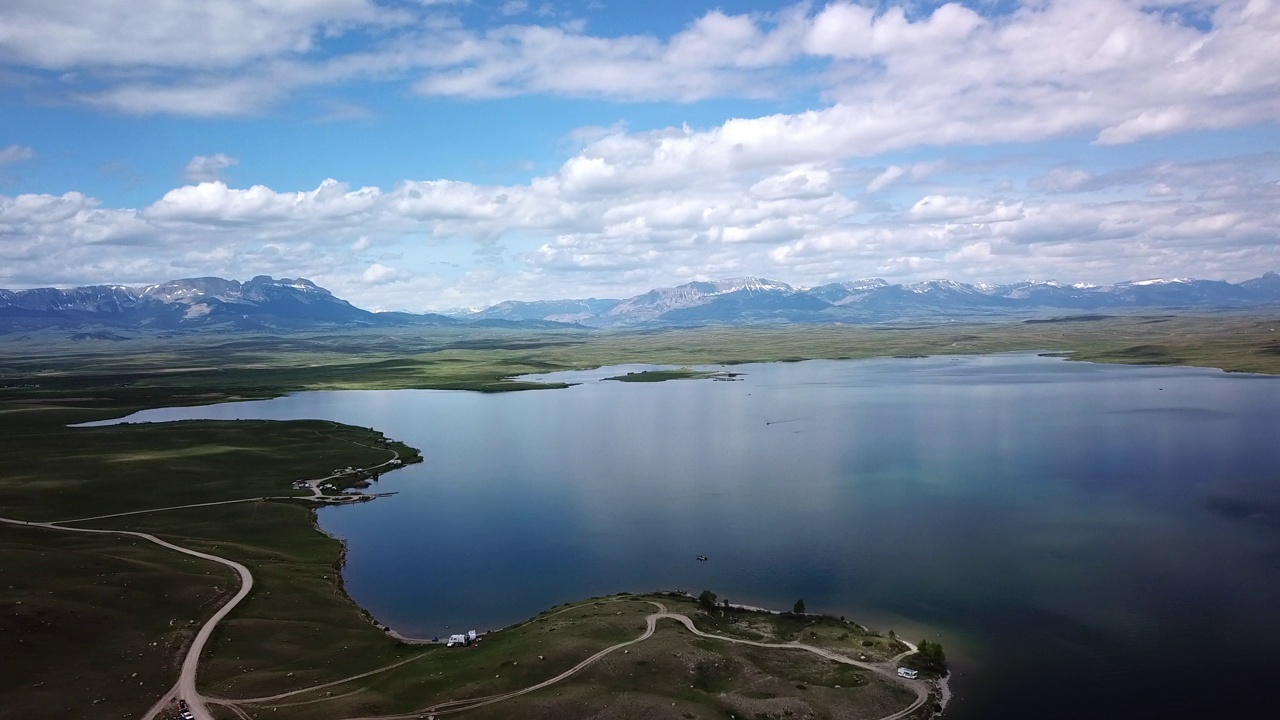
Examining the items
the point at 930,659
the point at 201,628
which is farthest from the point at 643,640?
the point at 201,628

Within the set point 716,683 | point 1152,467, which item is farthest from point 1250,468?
point 716,683

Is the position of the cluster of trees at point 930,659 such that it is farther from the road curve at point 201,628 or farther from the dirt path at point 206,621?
the road curve at point 201,628

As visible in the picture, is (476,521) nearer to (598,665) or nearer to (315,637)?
(315,637)

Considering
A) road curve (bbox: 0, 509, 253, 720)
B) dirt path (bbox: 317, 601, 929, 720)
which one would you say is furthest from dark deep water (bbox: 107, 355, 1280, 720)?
road curve (bbox: 0, 509, 253, 720)

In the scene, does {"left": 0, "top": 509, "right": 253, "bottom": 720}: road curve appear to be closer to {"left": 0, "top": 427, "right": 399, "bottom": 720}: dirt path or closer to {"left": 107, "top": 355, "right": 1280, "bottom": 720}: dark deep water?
{"left": 0, "top": 427, "right": 399, "bottom": 720}: dirt path

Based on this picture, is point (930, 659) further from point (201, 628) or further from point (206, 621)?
point (206, 621)
